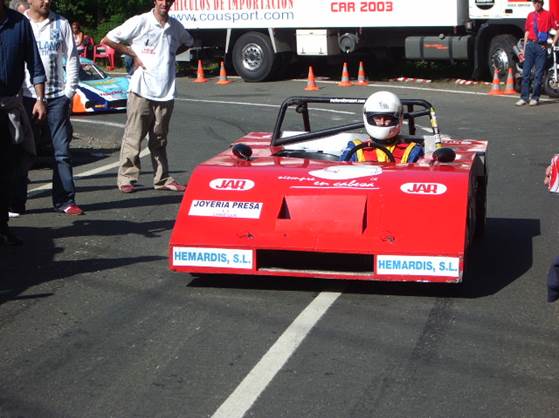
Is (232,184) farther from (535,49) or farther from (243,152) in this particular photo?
(535,49)

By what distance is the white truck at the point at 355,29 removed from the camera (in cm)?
2222

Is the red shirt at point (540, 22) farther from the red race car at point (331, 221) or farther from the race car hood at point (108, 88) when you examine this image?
the red race car at point (331, 221)

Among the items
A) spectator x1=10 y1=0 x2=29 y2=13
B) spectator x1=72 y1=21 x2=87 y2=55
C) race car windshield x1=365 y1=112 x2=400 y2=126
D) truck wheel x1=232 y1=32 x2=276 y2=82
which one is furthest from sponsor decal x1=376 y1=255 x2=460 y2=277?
spectator x1=72 y1=21 x2=87 y2=55

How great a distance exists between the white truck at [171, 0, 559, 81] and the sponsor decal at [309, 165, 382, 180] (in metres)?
13.9

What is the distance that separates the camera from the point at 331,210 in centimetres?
727

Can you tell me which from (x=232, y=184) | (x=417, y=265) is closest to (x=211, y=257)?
(x=232, y=184)

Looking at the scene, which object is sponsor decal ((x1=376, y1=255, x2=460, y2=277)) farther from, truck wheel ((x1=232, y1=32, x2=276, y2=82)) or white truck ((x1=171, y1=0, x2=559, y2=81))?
truck wheel ((x1=232, y1=32, x2=276, y2=82))

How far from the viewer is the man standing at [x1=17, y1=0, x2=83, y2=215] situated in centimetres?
975

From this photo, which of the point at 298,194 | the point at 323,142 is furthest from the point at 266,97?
the point at 298,194

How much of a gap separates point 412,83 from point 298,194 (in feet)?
56.4

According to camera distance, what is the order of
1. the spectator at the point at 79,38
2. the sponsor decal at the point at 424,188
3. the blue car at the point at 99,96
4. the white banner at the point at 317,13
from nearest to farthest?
the sponsor decal at the point at 424,188, the blue car at the point at 99,96, the white banner at the point at 317,13, the spectator at the point at 79,38

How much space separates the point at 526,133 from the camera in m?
15.7

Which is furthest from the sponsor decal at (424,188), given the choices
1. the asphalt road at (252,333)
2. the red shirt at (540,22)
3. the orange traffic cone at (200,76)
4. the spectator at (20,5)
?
the orange traffic cone at (200,76)

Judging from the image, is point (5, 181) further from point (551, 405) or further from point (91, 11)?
point (91, 11)
